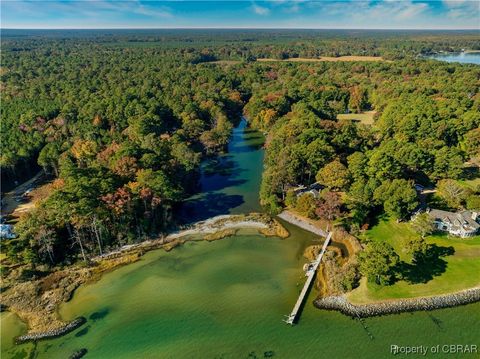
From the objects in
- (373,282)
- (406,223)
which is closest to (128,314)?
(373,282)

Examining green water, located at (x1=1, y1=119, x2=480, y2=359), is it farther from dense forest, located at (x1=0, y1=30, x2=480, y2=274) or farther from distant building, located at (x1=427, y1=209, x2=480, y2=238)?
distant building, located at (x1=427, y1=209, x2=480, y2=238)

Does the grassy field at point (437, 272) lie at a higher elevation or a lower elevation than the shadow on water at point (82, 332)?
higher

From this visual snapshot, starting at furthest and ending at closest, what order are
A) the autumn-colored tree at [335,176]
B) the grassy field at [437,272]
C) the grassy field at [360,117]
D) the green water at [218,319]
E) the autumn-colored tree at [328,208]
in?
the grassy field at [360,117]
the autumn-colored tree at [335,176]
the autumn-colored tree at [328,208]
the grassy field at [437,272]
the green water at [218,319]

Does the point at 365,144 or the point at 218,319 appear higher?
the point at 365,144

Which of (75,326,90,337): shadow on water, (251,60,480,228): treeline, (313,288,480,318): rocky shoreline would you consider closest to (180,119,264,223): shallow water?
(251,60,480,228): treeline

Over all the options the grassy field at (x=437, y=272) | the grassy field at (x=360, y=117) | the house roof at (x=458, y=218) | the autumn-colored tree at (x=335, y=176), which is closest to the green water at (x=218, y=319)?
the grassy field at (x=437, y=272)

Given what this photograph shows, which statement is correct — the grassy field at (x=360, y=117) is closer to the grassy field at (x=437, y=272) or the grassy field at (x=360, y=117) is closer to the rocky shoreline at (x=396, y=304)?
the grassy field at (x=437, y=272)

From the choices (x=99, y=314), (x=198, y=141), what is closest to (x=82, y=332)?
(x=99, y=314)

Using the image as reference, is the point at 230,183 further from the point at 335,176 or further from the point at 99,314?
the point at 99,314

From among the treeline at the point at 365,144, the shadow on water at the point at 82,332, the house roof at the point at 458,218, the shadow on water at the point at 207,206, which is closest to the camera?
the shadow on water at the point at 82,332
